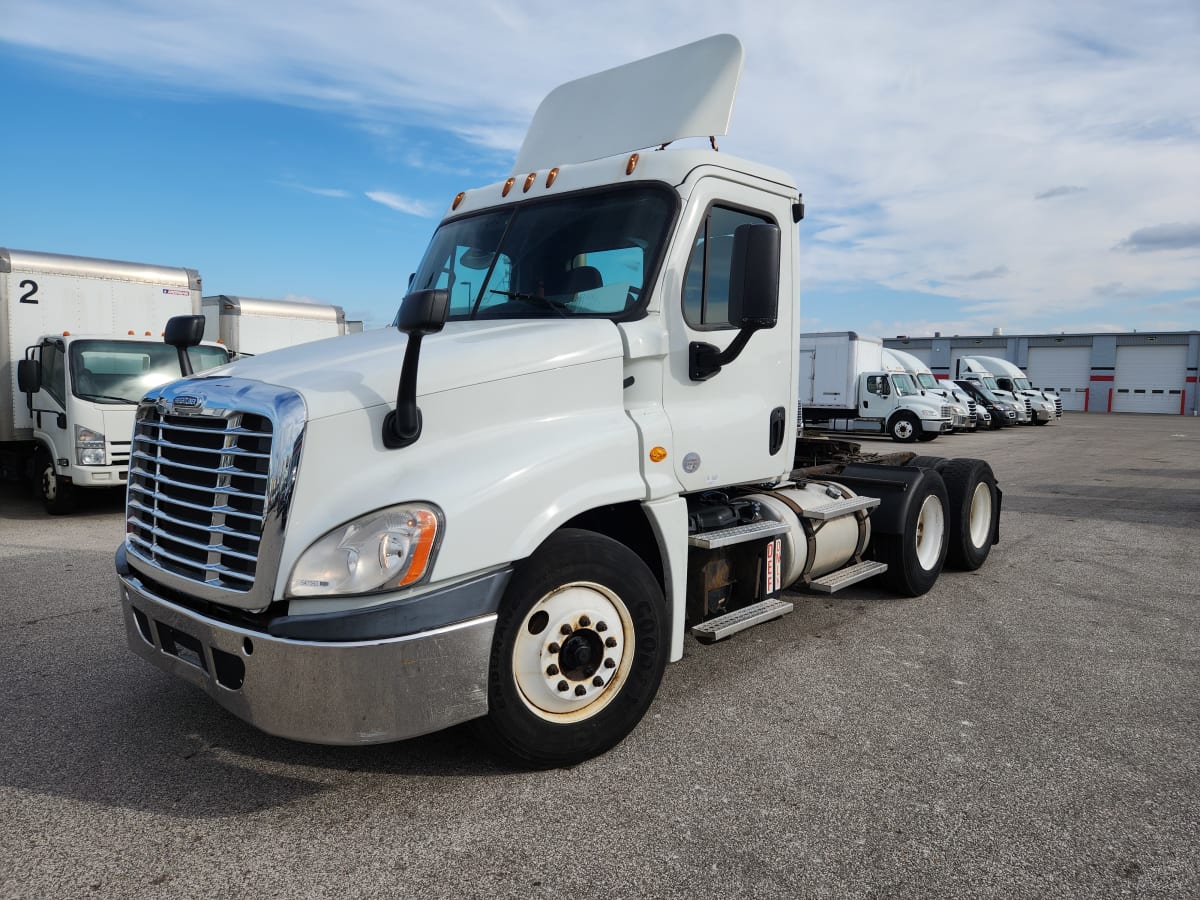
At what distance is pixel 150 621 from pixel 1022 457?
1980cm

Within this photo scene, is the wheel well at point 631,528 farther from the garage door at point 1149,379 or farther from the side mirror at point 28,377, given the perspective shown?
the garage door at point 1149,379

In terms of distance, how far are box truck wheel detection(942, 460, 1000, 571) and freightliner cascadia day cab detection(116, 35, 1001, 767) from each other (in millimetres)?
2487

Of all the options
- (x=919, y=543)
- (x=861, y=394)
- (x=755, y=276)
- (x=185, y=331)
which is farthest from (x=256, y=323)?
(x=861, y=394)

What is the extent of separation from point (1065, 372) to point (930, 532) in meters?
57.3

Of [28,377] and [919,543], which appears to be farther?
[28,377]

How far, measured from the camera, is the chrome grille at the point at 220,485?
9.73 ft

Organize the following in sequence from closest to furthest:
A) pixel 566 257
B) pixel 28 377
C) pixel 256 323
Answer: pixel 566 257 < pixel 28 377 < pixel 256 323

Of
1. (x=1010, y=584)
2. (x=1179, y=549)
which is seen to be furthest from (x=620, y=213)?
(x=1179, y=549)

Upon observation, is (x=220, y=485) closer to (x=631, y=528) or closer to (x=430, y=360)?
(x=430, y=360)

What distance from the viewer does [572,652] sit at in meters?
3.45

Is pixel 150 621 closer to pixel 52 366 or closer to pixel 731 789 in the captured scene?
pixel 731 789

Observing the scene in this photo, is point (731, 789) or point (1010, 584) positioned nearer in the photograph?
point (731, 789)

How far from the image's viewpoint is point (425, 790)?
3352 mm

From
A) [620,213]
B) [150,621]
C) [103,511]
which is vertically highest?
[620,213]
